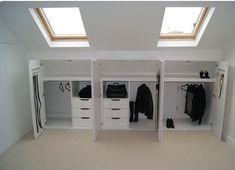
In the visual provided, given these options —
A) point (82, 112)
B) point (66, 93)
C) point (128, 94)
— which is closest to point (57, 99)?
point (66, 93)

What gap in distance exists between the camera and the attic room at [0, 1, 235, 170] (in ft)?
8.24

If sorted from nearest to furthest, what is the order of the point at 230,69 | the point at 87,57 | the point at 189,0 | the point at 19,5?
the point at 189,0
the point at 19,5
the point at 230,69
the point at 87,57

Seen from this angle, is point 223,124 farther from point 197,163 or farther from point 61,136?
point 61,136

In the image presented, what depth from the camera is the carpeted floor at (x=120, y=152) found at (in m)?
2.37

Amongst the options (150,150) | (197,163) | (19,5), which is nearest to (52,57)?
(19,5)

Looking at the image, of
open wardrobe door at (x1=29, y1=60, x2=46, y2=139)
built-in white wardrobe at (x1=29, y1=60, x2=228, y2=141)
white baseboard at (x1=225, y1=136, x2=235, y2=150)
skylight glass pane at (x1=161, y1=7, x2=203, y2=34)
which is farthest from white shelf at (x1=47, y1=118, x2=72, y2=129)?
white baseboard at (x1=225, y1=136, x2=235, y2=150)

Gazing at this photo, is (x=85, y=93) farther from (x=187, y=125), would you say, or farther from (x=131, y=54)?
(x=187, y=125)

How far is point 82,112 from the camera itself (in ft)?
11.3

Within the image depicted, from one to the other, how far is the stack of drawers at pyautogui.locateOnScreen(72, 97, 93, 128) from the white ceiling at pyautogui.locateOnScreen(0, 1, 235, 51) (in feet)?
3.18

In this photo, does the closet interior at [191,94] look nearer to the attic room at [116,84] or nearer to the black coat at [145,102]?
the attic room at [116,84]

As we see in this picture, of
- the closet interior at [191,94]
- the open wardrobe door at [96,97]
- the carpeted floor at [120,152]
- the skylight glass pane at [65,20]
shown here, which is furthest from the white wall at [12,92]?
the closet interior at [191,94]

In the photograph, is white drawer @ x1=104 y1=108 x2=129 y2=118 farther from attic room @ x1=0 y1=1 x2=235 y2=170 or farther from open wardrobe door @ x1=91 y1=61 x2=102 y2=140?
open wardrobe door @ x1=91 y1=61 x2=102 y2=140

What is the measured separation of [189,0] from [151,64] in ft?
4.78

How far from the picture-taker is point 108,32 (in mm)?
2969
